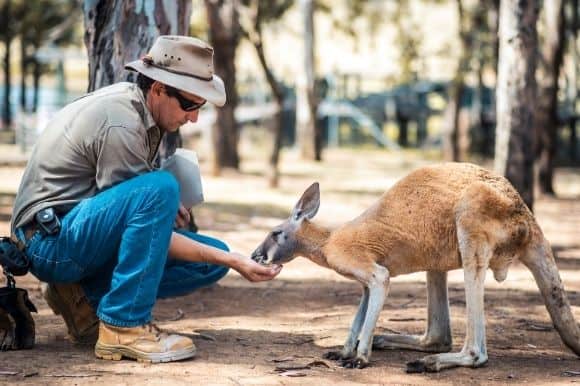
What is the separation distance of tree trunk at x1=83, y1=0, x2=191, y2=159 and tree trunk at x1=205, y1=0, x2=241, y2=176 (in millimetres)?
7174

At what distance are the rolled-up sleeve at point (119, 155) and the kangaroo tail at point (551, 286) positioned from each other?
1.80 meters

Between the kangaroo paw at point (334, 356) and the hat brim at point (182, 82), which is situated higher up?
the hat brim at point (182, 82)

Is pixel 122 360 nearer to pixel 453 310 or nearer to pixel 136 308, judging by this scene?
pixel 136 308

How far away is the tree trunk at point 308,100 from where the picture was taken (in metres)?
18.7

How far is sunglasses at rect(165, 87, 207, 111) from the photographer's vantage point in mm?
4406

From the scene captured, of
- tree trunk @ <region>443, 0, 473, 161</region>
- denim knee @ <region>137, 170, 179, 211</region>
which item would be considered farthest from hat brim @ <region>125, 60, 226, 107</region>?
tree trunk @ <region>443, 0, 473, 161</region>

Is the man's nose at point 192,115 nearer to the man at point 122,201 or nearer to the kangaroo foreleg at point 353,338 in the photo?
the man at point 122,201

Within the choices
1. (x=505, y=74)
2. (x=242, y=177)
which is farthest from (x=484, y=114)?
(x=505, y=74)

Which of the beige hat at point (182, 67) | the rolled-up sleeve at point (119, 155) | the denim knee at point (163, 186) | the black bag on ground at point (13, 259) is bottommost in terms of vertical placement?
the black bag on ground at point (13, 259)

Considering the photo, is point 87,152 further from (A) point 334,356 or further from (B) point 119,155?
(A) point 334,356

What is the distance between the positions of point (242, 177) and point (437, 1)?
978 centimetres

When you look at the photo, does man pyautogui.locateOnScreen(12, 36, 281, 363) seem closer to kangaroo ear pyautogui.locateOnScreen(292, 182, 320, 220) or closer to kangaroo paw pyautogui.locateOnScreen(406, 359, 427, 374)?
kangaroo ear pyautogui.locateOnScreen(292, 182, 320, 220)

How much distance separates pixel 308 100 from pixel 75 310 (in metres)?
14.3

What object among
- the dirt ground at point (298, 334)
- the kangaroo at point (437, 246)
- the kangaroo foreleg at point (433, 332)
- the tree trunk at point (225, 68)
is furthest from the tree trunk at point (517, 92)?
the tree trunk at point (225, 68)
